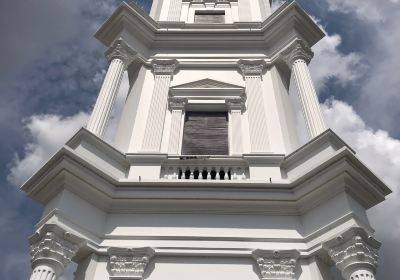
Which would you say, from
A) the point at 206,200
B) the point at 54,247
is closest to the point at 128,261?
the point at 54,247

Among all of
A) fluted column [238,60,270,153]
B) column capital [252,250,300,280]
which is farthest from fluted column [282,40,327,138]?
column capital [252,250,300,280]

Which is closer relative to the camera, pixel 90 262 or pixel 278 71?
pixel 90 262

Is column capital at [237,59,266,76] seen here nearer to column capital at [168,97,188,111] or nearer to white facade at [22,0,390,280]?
white facade at [22,0,390,280]

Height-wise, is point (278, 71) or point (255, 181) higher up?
point (278, 71)

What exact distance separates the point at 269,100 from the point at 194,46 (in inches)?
168

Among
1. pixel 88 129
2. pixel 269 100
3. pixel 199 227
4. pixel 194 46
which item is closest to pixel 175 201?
pixel 199 227

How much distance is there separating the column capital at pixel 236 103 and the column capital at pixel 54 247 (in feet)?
22.4

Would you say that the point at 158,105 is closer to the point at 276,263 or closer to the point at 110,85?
the point at 110,85

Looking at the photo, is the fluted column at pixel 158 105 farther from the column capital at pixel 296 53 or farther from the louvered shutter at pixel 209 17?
the louvered shutter at pixel 209 17

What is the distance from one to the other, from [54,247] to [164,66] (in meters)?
8.41

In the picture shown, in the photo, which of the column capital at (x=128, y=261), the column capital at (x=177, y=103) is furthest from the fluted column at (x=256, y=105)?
the column capital at (x=128, y=261)

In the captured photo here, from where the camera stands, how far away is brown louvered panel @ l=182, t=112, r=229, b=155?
13445 millimetres

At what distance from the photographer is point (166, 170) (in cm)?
1210

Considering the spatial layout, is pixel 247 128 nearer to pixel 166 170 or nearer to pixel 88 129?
pixel 166 170
